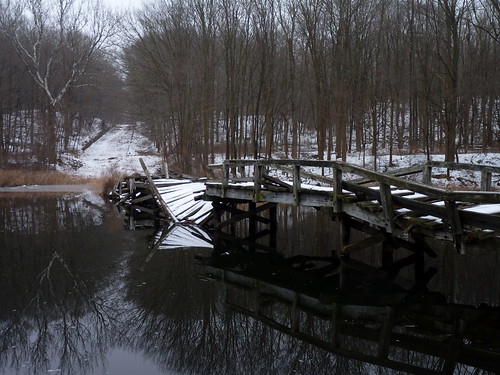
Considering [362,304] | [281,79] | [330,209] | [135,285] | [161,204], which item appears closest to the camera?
[362,304]

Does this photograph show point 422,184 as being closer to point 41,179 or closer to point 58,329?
point 58,329

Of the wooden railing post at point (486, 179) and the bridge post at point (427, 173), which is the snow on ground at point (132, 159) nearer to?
the bridge post at point (427, 173)

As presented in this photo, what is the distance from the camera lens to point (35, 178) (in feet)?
114

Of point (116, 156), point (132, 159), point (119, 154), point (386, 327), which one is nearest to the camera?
point (386, 327)

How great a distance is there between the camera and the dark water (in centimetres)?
620

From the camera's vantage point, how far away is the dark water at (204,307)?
6.20 metres

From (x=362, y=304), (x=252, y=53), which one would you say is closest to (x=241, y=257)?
(x=362, y=304)

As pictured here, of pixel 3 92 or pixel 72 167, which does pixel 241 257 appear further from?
pixel 3 92

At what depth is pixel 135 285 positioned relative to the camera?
9398 mm

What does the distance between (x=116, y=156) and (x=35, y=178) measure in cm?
1171

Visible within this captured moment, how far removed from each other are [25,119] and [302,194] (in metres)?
39.8

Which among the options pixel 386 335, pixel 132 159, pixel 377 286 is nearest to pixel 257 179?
pixel 377 286

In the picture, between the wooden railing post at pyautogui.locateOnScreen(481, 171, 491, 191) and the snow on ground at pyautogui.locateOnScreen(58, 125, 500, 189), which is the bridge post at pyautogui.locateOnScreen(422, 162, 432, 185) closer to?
the wooden railing post at pyautogui.locateOnScreen(481, 171, 491, 191)

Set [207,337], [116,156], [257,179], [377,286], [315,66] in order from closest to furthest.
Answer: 1. [207,337]
2. [377,286]
3. [257,179]
4. [315,66]
5. [116,156]
